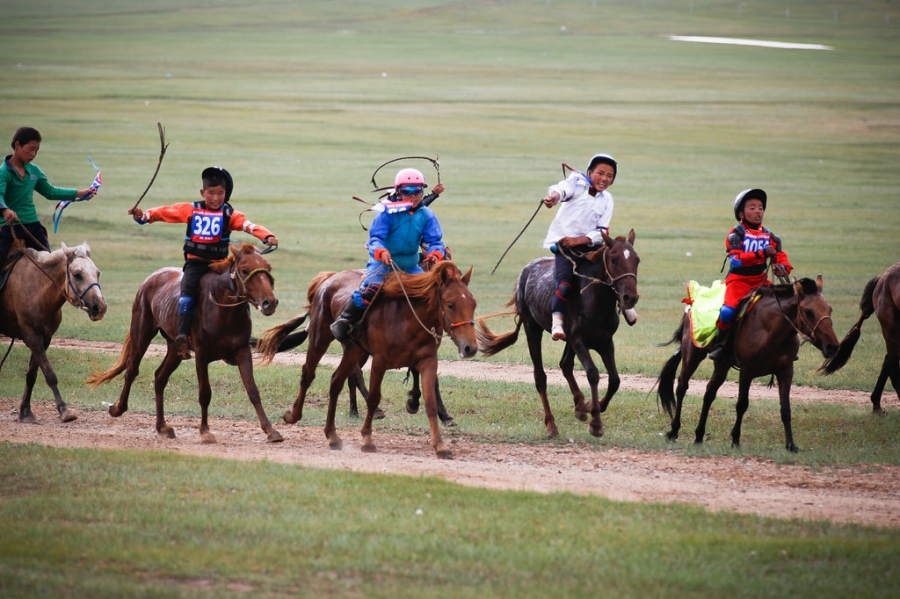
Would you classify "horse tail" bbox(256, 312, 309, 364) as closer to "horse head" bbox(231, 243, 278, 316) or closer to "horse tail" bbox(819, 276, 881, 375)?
"horse head" bbox(231, 243, 278, 316)

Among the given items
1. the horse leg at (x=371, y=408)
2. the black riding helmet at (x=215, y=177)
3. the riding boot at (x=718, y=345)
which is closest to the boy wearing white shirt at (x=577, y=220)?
the riding boot at (x=718, y=345)

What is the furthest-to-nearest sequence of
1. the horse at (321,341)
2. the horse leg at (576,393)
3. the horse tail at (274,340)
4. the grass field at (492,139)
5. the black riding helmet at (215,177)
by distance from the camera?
the grass field at (492,139), the horse tail at (274,340), the horse leg at (576,393), the horse at (321,341), the black riding helmet at (215,177)

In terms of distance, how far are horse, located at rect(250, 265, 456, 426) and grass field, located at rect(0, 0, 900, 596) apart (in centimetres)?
87

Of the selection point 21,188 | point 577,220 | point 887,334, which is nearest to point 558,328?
point 577,220

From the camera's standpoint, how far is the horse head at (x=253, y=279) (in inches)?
416

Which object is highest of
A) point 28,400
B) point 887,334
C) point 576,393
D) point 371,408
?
point 887,334

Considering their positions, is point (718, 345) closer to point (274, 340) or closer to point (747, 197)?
point (747, 197)

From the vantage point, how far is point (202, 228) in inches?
443

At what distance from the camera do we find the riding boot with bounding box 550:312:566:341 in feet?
39.6

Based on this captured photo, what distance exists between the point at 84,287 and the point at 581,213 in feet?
18.8

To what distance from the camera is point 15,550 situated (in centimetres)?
707

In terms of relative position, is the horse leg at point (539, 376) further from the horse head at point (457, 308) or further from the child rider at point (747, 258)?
the horse head at point (457, 308)

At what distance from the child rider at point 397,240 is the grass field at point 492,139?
2.78m

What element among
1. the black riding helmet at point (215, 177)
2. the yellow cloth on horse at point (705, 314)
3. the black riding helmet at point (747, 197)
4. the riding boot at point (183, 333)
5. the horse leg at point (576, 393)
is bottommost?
the horse leg at point (576, 393)
